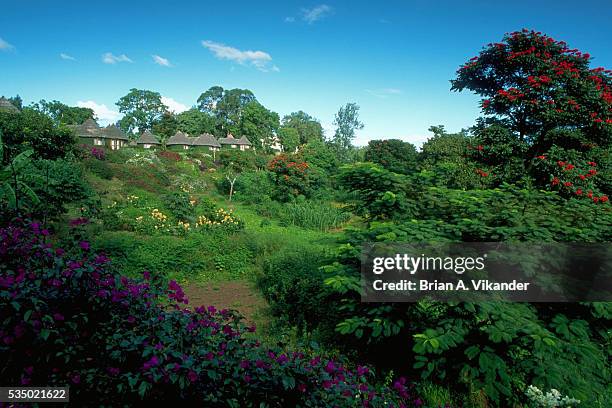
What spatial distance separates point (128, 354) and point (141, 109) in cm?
7750

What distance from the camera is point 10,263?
133 inches

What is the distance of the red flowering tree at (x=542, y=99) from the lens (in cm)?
930

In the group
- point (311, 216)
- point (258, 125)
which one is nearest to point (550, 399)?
point (311, 216)

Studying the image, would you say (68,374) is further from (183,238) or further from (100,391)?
(183,238)

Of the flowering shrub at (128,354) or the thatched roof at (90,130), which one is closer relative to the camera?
→ the flowering shrub at (128,354)

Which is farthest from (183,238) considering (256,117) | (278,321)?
(256,117)

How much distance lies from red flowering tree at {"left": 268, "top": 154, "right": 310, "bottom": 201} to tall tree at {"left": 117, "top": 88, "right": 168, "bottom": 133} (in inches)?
2235

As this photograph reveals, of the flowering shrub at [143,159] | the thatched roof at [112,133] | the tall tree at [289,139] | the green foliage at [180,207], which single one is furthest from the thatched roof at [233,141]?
the green foliage at [180,207]

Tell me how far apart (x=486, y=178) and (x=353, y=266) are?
6.50 m

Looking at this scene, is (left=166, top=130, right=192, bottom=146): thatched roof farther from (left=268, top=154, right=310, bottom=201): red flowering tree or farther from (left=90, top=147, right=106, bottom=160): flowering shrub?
(left=268, top=154, right=310, bottom=201): red flowering tree

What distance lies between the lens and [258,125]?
200ft

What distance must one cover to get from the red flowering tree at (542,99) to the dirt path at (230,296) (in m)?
7.65

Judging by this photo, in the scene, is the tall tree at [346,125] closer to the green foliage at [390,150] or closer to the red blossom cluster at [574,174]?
the green foliage at [390,150]

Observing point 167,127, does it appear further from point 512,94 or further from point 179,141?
point 512,94
